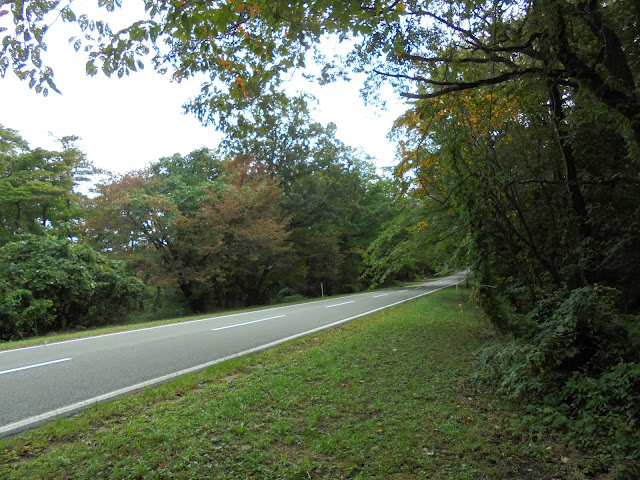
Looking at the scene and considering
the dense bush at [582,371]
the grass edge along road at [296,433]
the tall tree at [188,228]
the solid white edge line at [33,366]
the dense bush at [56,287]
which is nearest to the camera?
the grass edge along road at [296,433]

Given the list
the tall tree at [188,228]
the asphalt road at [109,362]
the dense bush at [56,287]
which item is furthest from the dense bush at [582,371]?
the tall tree at [188,228]

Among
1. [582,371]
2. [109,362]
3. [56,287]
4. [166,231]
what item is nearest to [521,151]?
[582,371]

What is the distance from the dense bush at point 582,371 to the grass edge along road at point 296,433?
0.38 metres

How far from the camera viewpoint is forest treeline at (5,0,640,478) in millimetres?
3732

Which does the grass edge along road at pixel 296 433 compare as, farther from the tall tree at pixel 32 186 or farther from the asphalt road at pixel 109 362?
the tall tree at pixel 32 186

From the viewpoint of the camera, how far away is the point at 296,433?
351 cm

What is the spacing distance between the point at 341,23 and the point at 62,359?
271 inches

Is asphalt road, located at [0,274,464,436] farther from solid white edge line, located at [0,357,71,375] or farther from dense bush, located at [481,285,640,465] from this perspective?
dense bush, located at [481,285,640,465]

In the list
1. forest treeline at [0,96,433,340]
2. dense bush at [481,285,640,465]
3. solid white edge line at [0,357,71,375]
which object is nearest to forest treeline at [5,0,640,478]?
dense bush at [481,285,640,465]

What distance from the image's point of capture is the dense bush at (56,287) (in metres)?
11.8

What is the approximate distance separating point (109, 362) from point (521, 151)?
8406 millimetres

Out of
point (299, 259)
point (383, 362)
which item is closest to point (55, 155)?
point (299, 259)

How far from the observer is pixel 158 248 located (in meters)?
19.1

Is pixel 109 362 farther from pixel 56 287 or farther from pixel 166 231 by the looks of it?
pixel 166 231
